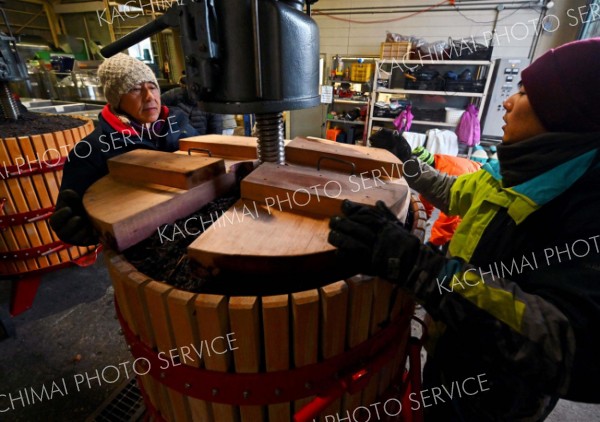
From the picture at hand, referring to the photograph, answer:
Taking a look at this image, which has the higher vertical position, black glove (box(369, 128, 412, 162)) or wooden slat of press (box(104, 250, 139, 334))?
black glove (box(369, 128, 412, 162))

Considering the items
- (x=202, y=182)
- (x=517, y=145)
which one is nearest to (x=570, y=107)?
(x=517, y=145)

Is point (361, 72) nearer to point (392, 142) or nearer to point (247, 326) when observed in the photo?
point (392, 142)

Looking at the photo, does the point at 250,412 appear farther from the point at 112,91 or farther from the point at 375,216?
the point at 112,91

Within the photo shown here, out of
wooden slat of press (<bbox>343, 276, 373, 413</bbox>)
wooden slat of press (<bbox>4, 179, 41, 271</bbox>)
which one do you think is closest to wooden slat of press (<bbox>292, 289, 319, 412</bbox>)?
wooden slat of press (<bbox>343, 276, 373, 413</bbox>)

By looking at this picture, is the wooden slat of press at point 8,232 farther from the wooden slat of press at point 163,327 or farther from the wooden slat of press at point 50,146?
the wooden slat of press at point 163,327

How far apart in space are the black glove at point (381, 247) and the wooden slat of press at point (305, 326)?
0.16 meters

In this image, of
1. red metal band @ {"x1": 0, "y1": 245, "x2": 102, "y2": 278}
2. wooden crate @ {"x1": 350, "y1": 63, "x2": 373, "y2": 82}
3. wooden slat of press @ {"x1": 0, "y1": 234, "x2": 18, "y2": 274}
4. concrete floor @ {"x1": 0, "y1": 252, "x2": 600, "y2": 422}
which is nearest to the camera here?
concrete floor @ {"x1": 0, "y1": 252, "x2": 600, "y2": 422}

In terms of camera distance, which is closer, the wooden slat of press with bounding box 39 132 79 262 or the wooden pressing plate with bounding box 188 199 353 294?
the wooden pressing plate with bounding box 188 199 353 294

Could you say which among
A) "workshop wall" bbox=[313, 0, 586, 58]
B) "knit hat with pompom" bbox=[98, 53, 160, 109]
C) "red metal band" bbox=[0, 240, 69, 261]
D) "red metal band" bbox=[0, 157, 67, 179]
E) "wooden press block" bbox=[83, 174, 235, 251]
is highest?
"workshop wall" bbox=[313, 0, 586, 58]

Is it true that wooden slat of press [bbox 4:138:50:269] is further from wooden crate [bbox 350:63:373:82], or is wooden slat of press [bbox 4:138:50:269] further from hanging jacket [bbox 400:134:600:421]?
wooden crate [bbox 350:63:373:82]

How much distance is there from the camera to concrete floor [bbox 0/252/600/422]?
7.17 ft

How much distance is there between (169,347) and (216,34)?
95 centimetres

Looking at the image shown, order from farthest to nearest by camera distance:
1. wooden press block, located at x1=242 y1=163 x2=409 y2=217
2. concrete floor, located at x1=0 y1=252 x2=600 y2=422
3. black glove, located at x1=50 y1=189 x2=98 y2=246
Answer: concrete floor, located at x1=0 y1=252 x2=600 y2=422, black glove, located at x1=50 y1=189 x2=98 y2=246, wooden press block, located at x1=242 y1=163 x2=409 y2=217

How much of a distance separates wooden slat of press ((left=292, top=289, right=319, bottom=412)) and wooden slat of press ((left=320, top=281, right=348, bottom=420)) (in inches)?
0.8
